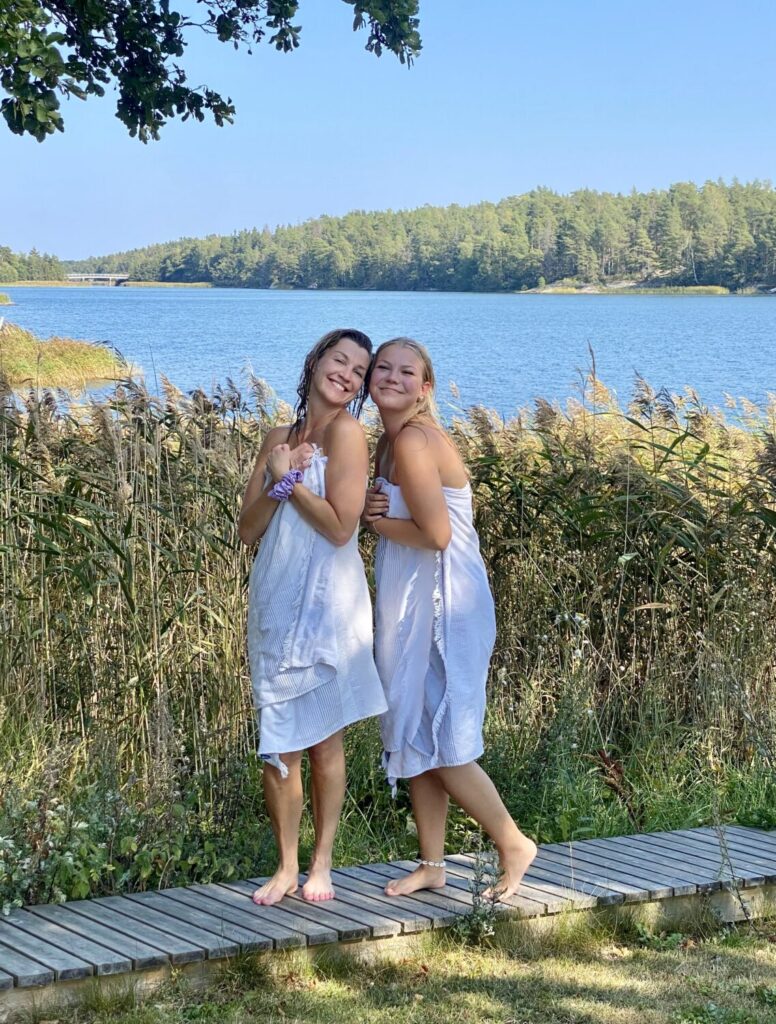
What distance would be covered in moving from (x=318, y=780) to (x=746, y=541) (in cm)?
261

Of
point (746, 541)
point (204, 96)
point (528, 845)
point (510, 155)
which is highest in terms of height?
point (510, 155)

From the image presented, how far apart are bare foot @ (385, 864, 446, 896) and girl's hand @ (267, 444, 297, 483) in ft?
4.17

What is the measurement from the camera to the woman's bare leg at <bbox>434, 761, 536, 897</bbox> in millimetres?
3641

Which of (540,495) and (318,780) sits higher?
(540,495)

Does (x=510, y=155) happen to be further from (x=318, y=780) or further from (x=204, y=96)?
(x=318, y=780)

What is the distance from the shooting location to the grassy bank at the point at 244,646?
413 centimetres

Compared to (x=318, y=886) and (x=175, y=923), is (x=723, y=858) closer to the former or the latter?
(x=318, y=886)

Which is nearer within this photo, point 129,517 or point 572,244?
point 129,517

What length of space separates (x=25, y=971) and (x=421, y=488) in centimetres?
160

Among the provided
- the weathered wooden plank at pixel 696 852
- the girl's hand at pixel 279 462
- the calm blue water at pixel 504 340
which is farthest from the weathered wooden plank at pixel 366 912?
the calm blue water at pixel 504 340

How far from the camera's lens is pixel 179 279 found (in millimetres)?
103062

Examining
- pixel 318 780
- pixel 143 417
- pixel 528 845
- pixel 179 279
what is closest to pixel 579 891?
pixel 528 845

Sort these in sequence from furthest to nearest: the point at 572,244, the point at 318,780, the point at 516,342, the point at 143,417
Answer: the point at 572,244, the point at 516,342, the point at 143,417, the point at 318,780

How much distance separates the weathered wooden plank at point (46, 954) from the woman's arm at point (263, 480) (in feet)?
4.01
